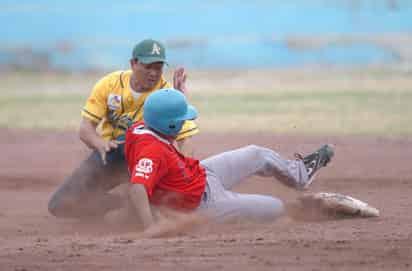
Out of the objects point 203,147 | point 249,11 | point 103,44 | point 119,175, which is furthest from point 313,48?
point 119,175

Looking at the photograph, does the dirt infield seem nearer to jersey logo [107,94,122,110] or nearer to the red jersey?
the red jersey

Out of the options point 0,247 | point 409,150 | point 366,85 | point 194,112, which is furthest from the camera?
point 366,85

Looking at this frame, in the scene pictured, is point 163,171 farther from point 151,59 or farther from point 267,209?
point 151,59

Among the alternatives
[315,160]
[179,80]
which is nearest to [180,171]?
[179,80]

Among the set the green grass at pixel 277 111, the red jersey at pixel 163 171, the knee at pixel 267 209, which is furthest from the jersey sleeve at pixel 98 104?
the green grass at pixel 277 111

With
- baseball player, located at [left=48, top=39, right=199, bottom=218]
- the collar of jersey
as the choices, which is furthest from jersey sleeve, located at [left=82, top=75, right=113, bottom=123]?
the collar of jersey

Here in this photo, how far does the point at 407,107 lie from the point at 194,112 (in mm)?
12456

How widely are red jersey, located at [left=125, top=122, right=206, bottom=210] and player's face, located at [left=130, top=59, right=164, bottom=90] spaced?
68 centimetres

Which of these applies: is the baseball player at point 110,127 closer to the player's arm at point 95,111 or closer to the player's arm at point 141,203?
the player's arm at point 95,111

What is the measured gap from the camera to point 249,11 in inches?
1250

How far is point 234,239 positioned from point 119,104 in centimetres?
185

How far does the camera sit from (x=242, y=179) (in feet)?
23.2

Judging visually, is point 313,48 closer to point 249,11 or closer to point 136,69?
point 249,11

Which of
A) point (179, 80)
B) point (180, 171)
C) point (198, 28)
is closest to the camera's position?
point (180, 171)
